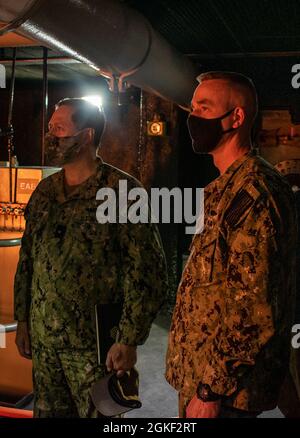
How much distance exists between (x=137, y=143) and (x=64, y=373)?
18.0 feet

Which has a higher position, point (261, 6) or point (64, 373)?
point (261, 6)

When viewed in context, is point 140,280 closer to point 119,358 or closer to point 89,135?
point 119,358

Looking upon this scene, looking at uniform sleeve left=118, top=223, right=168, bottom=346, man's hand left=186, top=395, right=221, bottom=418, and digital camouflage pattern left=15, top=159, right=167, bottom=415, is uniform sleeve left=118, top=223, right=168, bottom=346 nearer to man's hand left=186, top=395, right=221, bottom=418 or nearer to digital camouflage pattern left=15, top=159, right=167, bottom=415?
digital camouflage pattern left=15, top=159, right=167, bottom=415

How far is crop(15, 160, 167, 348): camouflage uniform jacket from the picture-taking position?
2.42m

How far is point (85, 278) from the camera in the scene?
8.00 feet

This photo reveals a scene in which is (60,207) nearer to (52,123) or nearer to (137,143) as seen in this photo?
(52,123)

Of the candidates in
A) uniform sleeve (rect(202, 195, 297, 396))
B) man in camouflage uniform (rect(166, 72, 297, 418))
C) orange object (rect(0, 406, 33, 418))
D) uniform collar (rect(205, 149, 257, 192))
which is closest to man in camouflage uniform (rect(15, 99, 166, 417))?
man in camouflage uniform (rect(166, 72, 297, 418))

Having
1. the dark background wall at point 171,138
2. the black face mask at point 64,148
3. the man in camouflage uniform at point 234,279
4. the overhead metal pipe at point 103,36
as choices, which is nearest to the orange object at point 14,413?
the man in camouflage uniform at point 234,279

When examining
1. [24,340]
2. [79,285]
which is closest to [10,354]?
[24,340]

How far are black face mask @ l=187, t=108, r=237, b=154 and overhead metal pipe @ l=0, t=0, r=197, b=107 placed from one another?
933mm

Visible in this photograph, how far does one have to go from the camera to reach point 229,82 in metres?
2.08
